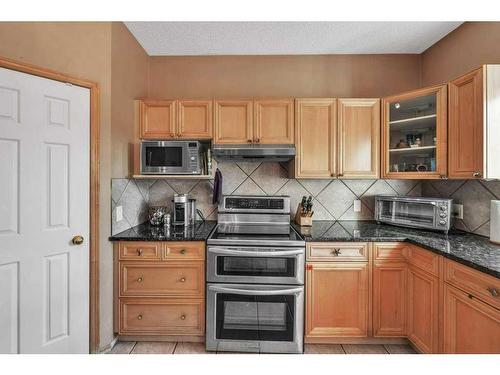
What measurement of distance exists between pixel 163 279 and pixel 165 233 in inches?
14.6

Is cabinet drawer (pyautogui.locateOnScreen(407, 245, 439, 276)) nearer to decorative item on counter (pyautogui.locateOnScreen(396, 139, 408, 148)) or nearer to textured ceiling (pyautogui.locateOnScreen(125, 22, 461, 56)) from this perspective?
decorative item on counter (pyautogui.locateOnScreen(396, 139, 408, 148))

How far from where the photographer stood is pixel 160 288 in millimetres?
1916

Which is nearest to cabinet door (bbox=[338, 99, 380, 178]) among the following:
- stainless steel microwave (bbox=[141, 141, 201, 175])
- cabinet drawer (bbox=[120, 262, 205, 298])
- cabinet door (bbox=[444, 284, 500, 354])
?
cabinet door (bbox=[444, 284, 500, 354])

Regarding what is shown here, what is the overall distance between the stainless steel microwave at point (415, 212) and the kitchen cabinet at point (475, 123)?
30 centimetres

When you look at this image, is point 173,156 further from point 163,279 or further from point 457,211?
point 457,211

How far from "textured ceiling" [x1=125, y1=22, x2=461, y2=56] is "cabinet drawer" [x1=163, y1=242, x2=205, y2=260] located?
1887 mm

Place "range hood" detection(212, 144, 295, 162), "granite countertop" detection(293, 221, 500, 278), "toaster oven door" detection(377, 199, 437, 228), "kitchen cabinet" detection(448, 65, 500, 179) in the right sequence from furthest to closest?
"range hood" detection(212, 144, 295, 162)
"toaster oven door" detection(377, 199, 437, 228)
"kitchen cabinet" detection(448, 65, 500, 179)
"granite countertop" detection(293, 221, 500, 278)

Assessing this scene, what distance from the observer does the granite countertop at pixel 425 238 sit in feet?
4.47

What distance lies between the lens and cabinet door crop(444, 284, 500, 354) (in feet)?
4.03

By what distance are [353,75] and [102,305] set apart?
3.20 m
